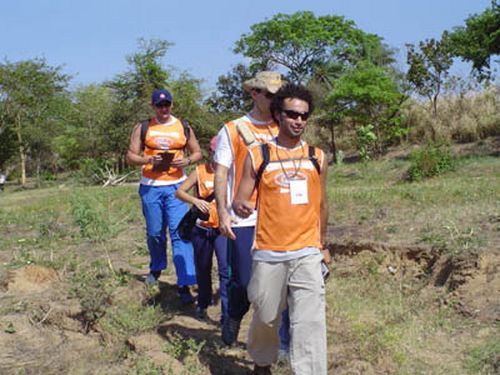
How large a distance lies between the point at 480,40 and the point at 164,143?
14.7 m

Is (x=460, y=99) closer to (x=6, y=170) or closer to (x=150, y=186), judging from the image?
(x=150, y=186)

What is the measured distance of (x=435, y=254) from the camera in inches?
253

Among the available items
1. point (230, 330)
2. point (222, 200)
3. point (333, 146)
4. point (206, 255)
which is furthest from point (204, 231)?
point (333, 146)

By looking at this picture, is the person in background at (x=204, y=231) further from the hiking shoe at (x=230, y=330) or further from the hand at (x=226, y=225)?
the hand at (x=226, y=225)

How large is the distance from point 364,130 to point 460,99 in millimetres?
4299

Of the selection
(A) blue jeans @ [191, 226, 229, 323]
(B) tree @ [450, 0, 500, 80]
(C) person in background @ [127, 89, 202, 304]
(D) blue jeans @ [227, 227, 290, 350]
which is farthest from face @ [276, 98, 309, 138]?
(B) tree @ [450, 0, 500, 80]

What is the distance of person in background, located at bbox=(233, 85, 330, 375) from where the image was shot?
3.72m

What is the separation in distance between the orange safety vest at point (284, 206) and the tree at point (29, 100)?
3290 cm

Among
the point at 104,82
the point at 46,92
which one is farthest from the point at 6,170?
the point at 104,82

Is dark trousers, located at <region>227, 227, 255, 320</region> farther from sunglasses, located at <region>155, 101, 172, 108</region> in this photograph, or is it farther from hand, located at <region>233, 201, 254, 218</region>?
sunglasses, located at <region>155, 101, 172, 108</region>

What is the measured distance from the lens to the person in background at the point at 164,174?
5.90 m

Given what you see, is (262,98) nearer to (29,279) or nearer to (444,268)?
(444,268)

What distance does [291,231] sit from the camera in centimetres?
373

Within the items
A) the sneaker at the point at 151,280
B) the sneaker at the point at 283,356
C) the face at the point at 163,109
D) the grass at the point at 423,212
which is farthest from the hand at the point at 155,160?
the grass at the point at 423,212
